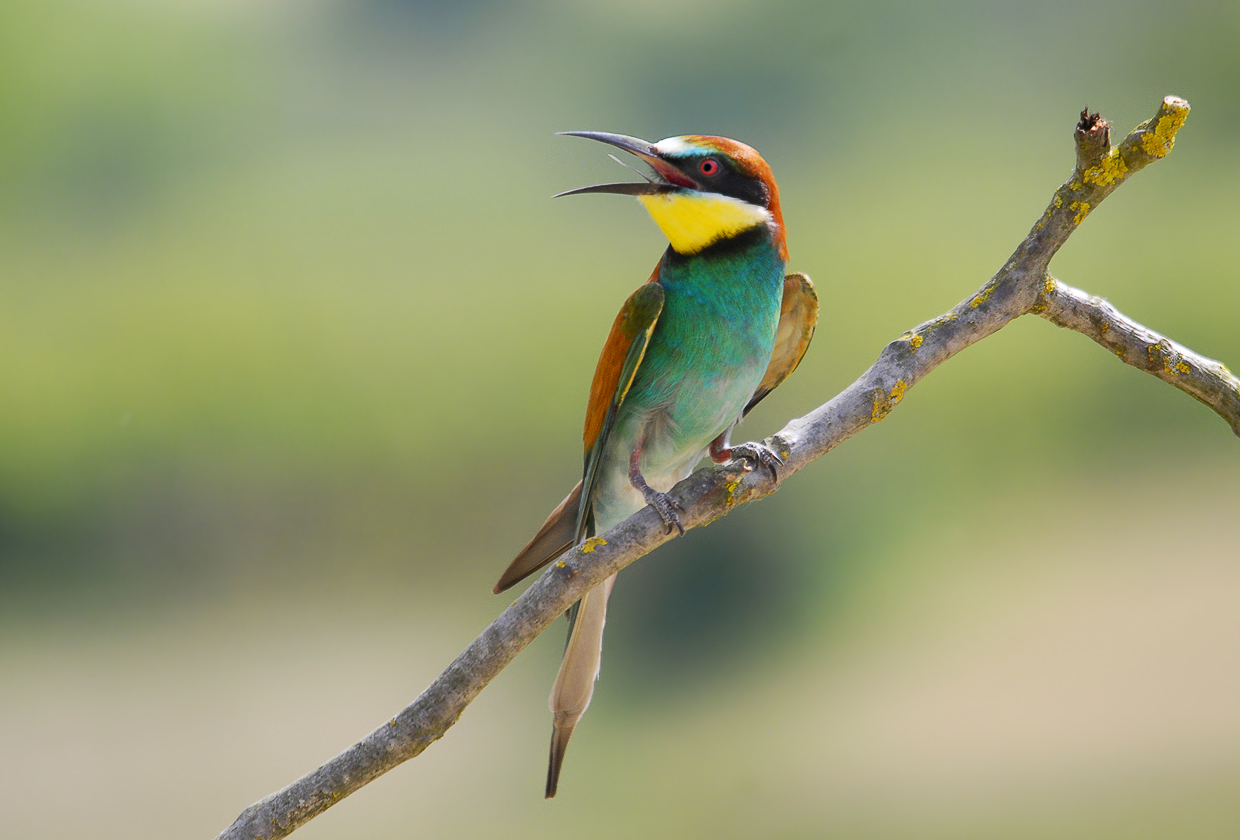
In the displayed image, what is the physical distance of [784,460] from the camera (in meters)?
0.88

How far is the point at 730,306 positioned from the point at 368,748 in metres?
0.49

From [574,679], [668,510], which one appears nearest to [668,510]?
[668,510]

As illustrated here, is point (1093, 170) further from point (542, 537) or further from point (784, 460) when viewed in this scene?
point (542, 537)

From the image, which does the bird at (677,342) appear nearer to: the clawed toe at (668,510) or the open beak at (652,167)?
the open beak at (652,167)

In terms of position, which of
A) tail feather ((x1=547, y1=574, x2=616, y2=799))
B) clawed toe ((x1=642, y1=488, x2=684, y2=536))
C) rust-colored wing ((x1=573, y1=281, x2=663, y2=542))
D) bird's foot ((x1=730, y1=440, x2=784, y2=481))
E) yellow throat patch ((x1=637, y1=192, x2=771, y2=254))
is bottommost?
tail feather ((x1=547, y1=574, x2=616, y2=799))

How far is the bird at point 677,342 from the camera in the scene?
0.98 meters

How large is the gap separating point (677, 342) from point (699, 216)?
12 cm

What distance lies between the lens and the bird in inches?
38.7

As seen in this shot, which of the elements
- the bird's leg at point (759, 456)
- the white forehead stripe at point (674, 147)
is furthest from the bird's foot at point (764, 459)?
the white forehead stripe at point (674, 147)

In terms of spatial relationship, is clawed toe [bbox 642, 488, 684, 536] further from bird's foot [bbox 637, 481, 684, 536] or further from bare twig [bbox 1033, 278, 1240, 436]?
bare twig [bbox 1033, 278, 1240, 436]

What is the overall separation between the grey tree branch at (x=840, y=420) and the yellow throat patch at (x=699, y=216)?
186 millimetres

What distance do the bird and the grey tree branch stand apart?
0.28 ft

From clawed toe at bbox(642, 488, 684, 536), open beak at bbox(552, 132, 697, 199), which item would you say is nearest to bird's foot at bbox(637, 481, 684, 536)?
clawed toe at bbox(642, 488, 684, 536)

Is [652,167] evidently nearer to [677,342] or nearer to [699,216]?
[699,216]
